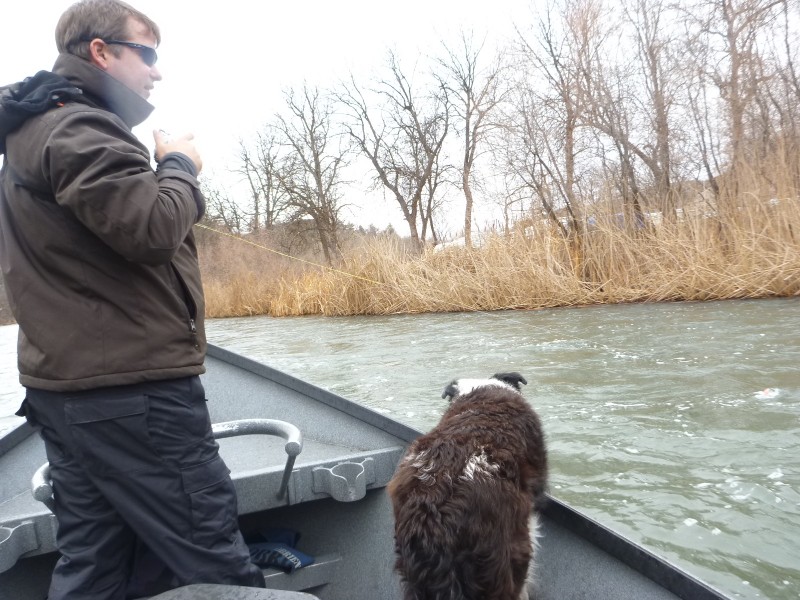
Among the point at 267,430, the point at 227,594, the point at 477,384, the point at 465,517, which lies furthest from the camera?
the point at 477,384

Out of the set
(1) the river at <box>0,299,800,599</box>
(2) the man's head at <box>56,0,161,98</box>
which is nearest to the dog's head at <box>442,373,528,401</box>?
(1) the river at <box>0,299,800,599</box>

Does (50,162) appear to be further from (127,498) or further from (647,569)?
(647,569)

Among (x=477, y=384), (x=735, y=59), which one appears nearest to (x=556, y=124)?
(x=735, y=59)

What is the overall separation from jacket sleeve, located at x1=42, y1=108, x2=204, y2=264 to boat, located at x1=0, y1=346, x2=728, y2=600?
73cm

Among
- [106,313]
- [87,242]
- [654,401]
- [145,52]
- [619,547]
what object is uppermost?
[145,52]

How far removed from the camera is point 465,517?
1892 millimetres

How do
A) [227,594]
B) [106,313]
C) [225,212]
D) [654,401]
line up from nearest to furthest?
[227,594], [106,313], [654,401], [225,212]

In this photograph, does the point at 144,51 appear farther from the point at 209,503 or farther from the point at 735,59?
the point at 735,59

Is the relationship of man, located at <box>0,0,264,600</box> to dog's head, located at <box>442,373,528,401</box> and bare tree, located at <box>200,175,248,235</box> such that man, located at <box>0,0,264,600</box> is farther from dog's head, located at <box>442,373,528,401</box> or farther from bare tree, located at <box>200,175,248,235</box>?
bare tree, located at <box>200,175,248,235</box>

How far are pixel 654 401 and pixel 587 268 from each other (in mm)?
6932

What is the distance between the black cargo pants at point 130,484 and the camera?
1.53 metres

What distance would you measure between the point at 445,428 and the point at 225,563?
97cm

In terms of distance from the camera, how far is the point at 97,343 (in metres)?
1.51

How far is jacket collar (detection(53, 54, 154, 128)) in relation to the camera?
1.58 meters
